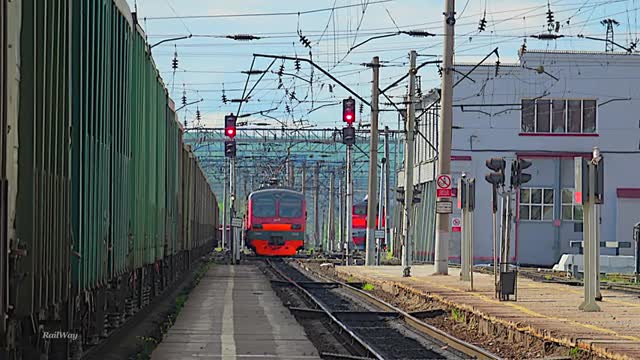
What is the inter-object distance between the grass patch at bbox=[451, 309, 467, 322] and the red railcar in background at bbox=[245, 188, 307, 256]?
108 feet

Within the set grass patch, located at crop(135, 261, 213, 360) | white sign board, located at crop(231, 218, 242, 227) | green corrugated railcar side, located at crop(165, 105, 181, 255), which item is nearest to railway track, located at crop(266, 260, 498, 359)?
grass patch, located at crop(135, 261, 213, 360)

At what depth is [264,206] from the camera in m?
52.8

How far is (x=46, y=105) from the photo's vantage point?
8.21 metres

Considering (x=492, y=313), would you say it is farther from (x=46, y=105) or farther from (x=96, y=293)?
(x=46, y=105)

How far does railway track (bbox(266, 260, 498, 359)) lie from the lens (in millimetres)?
15335

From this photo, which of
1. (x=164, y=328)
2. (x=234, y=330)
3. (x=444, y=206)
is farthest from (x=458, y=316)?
(x=444, y=206)

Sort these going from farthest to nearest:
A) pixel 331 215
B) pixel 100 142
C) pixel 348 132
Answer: pixel 331 215 → pixel 348 132 → pixel 100 142

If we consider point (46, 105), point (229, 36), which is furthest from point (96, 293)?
point (229, 36)

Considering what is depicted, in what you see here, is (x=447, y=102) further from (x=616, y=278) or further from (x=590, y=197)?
(x=590, y=197)

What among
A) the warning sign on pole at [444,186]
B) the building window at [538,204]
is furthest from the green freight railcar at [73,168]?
the building window at [538,204]

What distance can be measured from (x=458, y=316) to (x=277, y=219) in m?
33.5

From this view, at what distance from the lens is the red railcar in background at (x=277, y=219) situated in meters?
52.8

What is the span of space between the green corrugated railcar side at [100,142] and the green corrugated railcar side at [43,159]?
0.75 meters

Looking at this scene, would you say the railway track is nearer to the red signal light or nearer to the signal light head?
the red signal light
